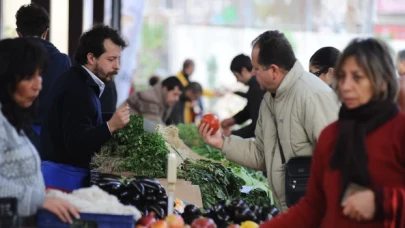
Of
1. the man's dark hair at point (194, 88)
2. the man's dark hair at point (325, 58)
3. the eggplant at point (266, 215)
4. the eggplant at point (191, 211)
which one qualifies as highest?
the man's dark hair at point (325, 58)

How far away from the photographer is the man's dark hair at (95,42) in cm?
632

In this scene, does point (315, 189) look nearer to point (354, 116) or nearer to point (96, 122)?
point (354, 116)

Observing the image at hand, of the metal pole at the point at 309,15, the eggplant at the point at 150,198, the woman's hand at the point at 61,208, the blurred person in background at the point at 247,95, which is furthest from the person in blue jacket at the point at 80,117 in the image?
the metal pole at the point at 309,15

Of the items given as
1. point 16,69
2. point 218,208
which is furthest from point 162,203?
point 16,69

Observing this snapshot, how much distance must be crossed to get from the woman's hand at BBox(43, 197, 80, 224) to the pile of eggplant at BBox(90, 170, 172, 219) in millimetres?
1059

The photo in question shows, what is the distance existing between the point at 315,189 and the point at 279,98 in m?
1.68

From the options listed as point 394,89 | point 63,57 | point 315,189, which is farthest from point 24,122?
point 63,57

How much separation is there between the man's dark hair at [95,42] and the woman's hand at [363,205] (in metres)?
3.12

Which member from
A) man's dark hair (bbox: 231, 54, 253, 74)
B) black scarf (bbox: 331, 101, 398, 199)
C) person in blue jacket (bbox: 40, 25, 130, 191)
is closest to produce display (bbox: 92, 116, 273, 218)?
person in blue jacket (bbox: 40, 25, 130, 191)

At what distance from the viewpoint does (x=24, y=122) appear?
13.7ft

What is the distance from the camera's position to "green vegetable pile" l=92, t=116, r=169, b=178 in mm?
6566

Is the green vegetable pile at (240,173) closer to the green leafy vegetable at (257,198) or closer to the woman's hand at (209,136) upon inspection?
the green leafy vegetable at (257,198)

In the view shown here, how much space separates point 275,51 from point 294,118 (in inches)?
16.4

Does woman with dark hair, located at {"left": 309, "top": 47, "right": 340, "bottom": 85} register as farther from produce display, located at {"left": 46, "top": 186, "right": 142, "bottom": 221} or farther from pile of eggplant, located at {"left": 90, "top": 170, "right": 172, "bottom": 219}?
produce display, located at {"left": 46, "top": 186, "right": 142, "bottom": 221}
